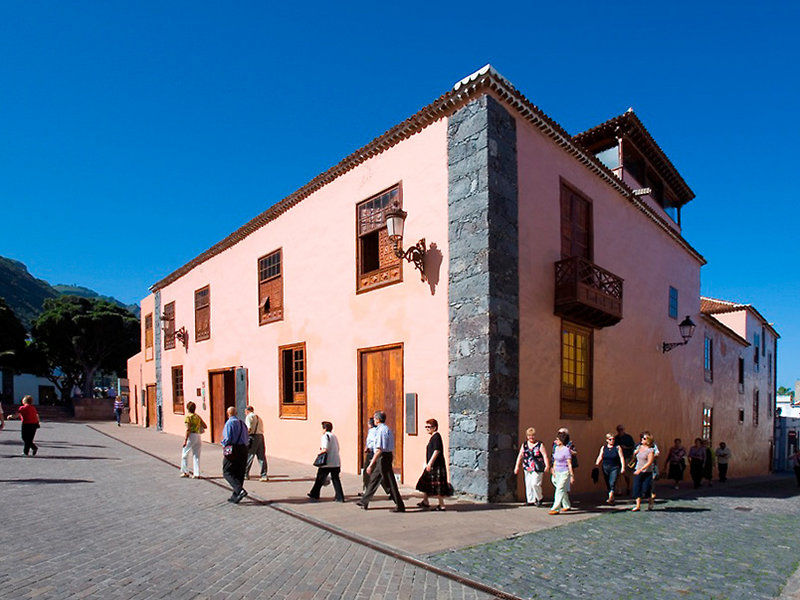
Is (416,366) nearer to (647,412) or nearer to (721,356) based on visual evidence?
(647,412)

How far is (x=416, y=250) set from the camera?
33.8 feet

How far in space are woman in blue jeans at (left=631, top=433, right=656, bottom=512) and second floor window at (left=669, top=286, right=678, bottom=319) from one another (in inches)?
327

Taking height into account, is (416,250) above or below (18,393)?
above

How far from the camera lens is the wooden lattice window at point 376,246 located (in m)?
10.9

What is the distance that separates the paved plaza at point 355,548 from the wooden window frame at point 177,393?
39.7 ft

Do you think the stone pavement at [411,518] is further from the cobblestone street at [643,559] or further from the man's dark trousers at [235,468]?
the man's dark trousers at [235,468]

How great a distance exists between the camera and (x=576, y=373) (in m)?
11.3

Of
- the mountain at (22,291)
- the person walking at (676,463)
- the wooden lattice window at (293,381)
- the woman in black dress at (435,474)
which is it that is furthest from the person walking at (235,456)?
the mountain at (22,291)

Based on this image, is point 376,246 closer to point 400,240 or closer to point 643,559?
point 400,240

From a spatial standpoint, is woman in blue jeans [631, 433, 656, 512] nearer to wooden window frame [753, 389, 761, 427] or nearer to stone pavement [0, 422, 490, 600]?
stone pavement [0, 422, 490, 600]

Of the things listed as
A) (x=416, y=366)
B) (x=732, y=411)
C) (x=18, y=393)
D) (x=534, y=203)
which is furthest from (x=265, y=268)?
(x=18, y=393)

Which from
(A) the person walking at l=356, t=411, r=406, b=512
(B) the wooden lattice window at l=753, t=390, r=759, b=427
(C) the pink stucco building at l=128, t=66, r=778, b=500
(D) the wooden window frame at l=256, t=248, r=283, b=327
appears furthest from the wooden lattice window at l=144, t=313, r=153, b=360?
(B) the wooden lattice window at l=753, t=390, r=759, b=427

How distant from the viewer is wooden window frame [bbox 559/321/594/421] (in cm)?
1064

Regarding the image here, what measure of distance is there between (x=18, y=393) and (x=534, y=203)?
5409 cm
